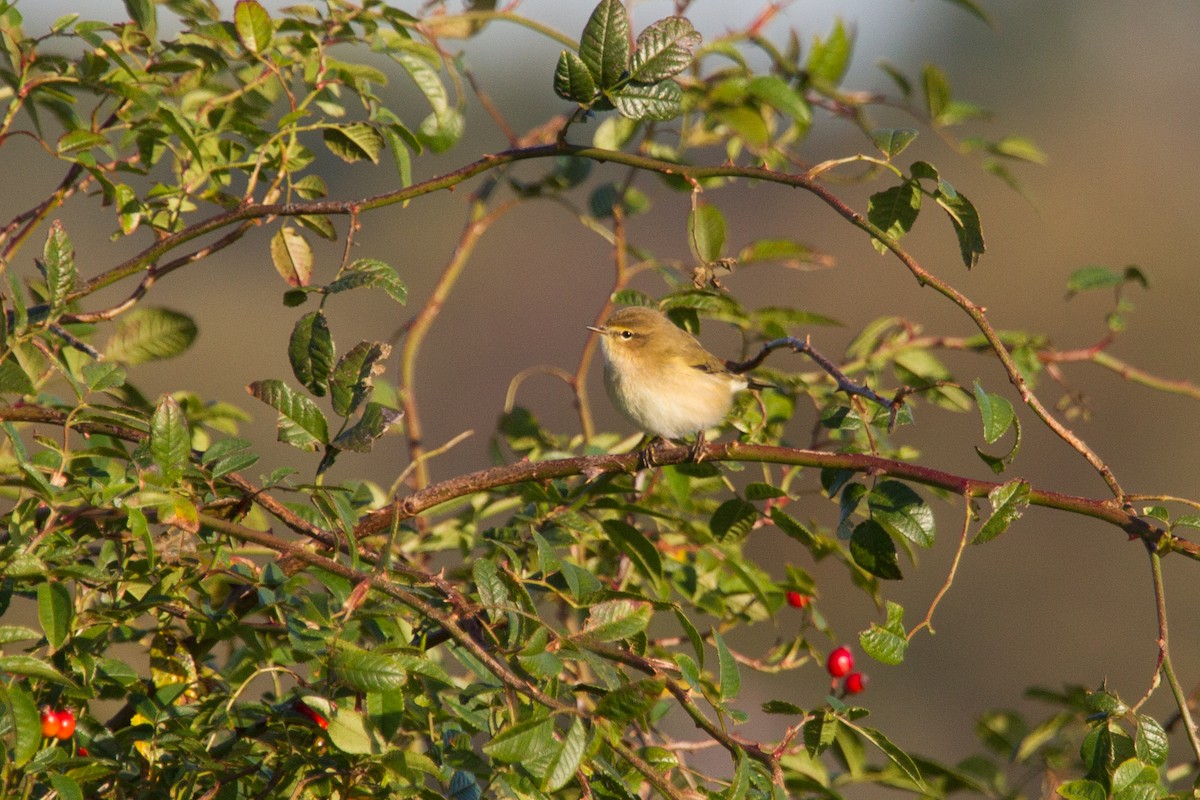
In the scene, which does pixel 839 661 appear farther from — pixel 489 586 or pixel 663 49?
pixel 663 49

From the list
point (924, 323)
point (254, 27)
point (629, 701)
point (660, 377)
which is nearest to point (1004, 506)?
point (629, 701)

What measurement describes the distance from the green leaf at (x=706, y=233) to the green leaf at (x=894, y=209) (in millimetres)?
285

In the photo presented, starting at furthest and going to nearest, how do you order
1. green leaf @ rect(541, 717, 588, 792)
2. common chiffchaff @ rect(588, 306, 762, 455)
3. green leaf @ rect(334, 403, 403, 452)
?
common chiffchaff @ rect(588, 306, 762, 455)
green leaf @ rect(334, 403, 403, 452)
green leaf @ rect(541, 717, 588, 792)

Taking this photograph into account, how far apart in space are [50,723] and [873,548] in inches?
45.9

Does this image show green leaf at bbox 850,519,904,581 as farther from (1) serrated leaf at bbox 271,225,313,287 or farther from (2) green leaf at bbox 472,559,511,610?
(1) serrated leaf at bbox 271,225,313,287

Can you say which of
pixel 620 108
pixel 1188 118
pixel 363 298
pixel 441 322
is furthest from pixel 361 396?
pixel 1188 118

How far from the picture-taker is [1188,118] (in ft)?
52.3

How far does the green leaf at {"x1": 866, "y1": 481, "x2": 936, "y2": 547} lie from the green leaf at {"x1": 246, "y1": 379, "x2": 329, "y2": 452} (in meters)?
0.82

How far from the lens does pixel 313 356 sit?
1.57m

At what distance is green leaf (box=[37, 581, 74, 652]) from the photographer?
1.23m

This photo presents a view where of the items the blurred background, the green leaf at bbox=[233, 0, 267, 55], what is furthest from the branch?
the blurred background

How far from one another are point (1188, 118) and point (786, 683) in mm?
11126

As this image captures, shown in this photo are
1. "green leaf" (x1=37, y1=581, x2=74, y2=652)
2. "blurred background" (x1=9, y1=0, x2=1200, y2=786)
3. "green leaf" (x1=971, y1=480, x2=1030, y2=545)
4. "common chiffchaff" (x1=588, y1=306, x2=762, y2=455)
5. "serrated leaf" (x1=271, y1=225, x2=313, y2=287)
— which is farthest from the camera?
"blurred background" (x1=9, y1=0, x2=1200, y2=786)

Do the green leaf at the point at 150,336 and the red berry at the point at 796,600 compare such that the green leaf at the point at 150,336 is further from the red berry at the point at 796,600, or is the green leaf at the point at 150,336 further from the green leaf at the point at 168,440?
the red berry at the point at 796,600
